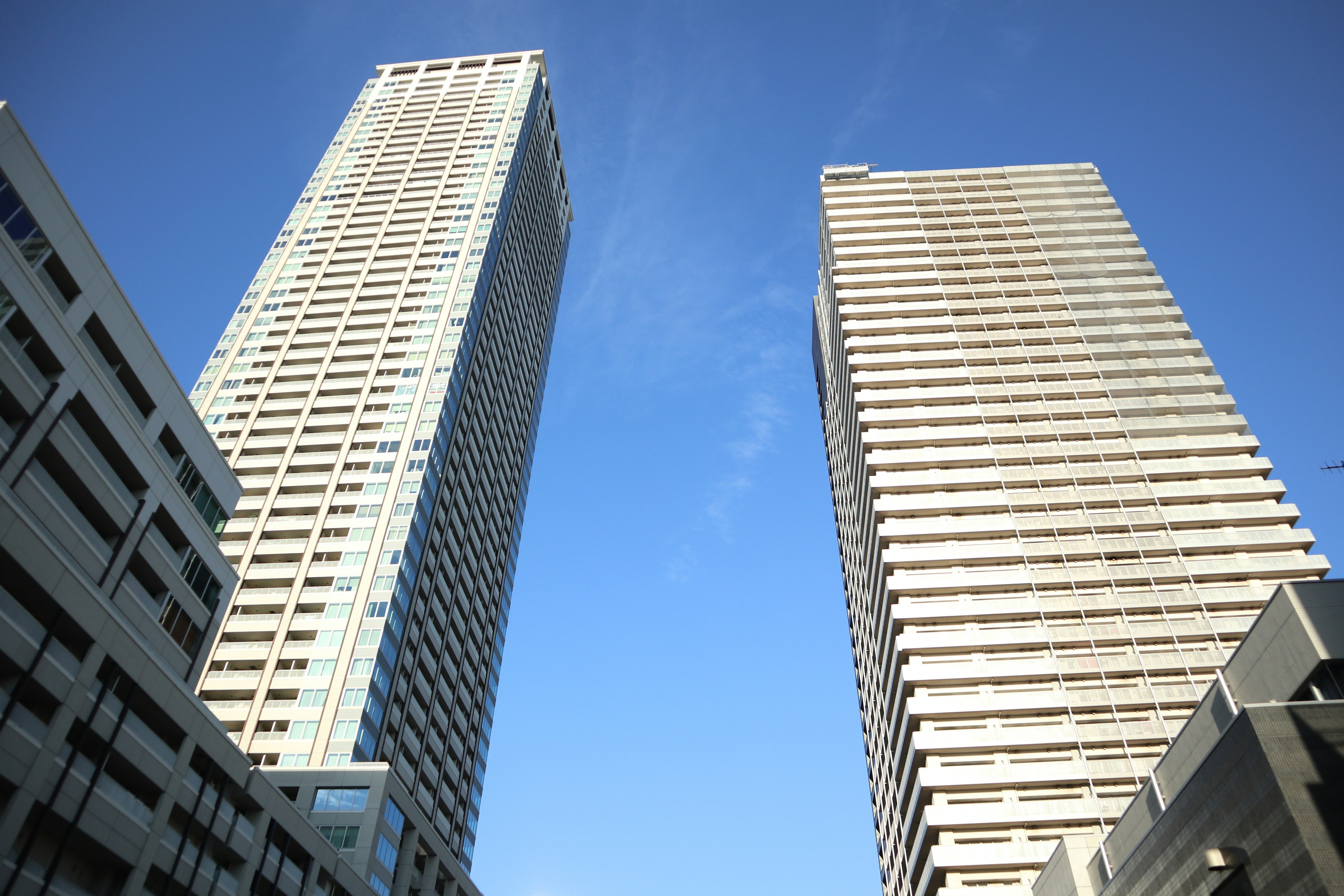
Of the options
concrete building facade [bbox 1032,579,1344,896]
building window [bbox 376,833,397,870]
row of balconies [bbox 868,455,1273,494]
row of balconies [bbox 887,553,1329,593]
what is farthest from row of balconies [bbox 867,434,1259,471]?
building window [bbox 376,833,397,870]

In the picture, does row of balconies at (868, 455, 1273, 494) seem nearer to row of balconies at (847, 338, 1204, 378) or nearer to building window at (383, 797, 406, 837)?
row of balconies at (847, 338, 1204, 378)

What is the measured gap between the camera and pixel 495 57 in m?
148

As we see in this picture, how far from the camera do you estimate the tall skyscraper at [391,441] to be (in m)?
71.9

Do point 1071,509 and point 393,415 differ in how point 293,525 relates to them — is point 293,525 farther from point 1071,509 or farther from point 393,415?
point 1071,509

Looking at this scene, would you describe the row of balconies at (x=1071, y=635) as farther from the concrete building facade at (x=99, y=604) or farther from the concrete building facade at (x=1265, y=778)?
the concrete building facade at (x=99, y=604)

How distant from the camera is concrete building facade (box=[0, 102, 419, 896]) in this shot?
33438 millimetres

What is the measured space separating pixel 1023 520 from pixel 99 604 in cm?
6463

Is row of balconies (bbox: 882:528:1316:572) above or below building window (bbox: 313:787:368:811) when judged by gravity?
above

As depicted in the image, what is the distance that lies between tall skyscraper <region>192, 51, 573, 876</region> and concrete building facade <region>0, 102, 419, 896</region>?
803 inches

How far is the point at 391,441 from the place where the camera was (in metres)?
87.7

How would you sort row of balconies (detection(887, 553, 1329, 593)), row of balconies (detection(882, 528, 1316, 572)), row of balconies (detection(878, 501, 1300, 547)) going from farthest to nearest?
row of balconies (detection(878, 501, 1300, 547)), row of balconies (detection(882, 528, 1316, 572)), row of balconies (detection(887, 553, 1329, 593))

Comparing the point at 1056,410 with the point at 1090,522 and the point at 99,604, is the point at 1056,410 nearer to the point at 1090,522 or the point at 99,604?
the point at 1090,522

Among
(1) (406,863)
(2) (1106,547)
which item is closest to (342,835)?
(1) (406,863)

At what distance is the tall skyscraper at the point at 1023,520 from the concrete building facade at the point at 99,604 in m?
41.6
